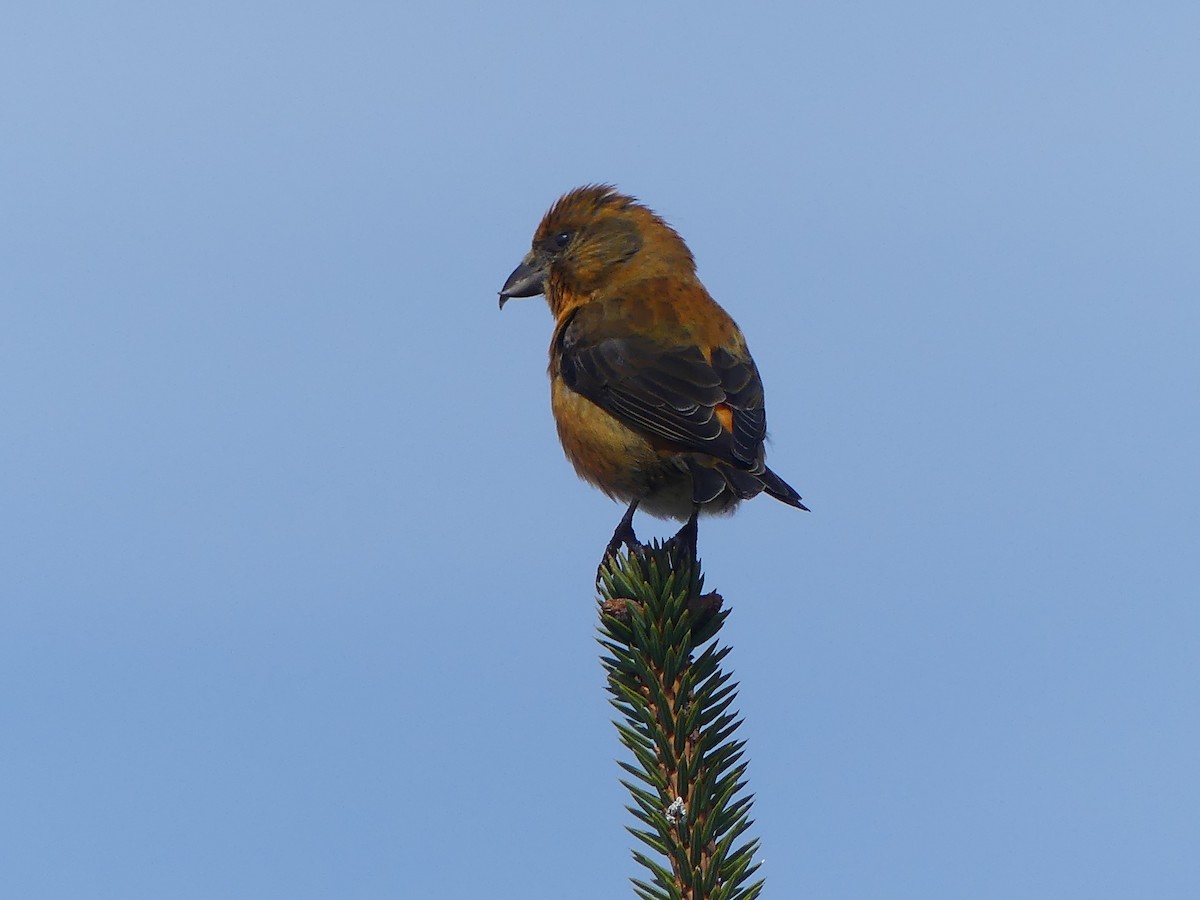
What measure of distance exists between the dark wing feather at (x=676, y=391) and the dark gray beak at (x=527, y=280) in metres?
1.04

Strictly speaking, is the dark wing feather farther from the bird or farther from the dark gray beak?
the dark gray beak

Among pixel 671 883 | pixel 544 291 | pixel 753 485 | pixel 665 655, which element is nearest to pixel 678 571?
pixel 665 655

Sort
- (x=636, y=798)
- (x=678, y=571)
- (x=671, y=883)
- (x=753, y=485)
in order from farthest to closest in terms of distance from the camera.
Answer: (x=753, y=485) < (x=678, y=571) < (x=636, y=798) < (x=671, y=883)

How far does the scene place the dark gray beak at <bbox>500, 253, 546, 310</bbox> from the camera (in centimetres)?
778

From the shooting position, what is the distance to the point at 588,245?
7.71m

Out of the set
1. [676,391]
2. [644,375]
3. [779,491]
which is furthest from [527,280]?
[779,491]

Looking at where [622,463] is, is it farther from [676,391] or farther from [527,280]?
[527,280]

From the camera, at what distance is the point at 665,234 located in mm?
7879

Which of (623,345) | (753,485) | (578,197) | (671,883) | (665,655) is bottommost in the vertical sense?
(671,883)

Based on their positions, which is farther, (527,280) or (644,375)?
(527,280)

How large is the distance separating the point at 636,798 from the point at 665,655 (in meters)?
0.50

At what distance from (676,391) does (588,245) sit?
175 centimetres

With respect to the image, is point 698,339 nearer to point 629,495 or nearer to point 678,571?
point 629,495

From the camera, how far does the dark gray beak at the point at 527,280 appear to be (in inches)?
306
